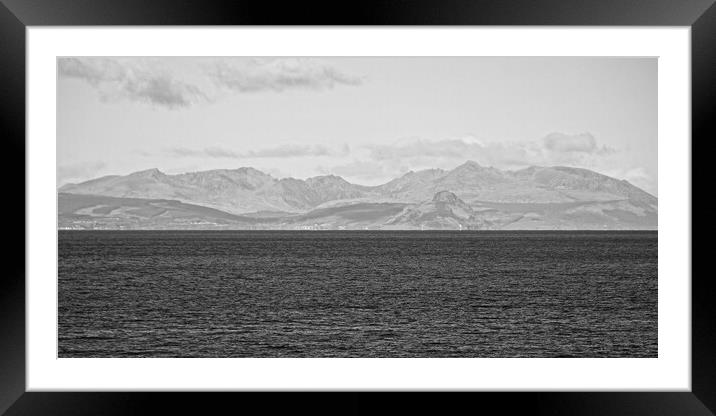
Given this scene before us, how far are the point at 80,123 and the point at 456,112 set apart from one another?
28.8 m

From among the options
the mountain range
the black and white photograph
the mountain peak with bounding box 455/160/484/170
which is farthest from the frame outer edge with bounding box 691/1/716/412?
the mountain peak with bounding box 455/160/484/170

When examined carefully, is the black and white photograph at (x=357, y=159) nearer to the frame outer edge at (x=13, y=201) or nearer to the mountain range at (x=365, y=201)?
the mountain range at (x=365, y=201)

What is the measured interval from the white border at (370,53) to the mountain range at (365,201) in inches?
2444

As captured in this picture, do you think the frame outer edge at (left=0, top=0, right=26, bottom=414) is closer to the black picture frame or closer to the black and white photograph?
the black picture frame

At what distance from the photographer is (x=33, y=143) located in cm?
282

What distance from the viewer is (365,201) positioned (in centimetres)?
7294

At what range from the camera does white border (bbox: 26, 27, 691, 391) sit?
2812mm

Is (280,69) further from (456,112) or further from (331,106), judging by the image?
(456,112)

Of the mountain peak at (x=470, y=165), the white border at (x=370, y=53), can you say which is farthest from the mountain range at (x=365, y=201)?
the white border at (x=370, y=53)

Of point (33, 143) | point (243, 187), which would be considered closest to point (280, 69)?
point (243, 187)

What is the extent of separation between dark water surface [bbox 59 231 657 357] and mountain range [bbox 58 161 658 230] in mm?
22408

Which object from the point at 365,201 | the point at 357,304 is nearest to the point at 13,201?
the point at 357,304

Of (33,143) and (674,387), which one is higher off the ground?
(33,143)

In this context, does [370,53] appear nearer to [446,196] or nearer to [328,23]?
[328,23]
